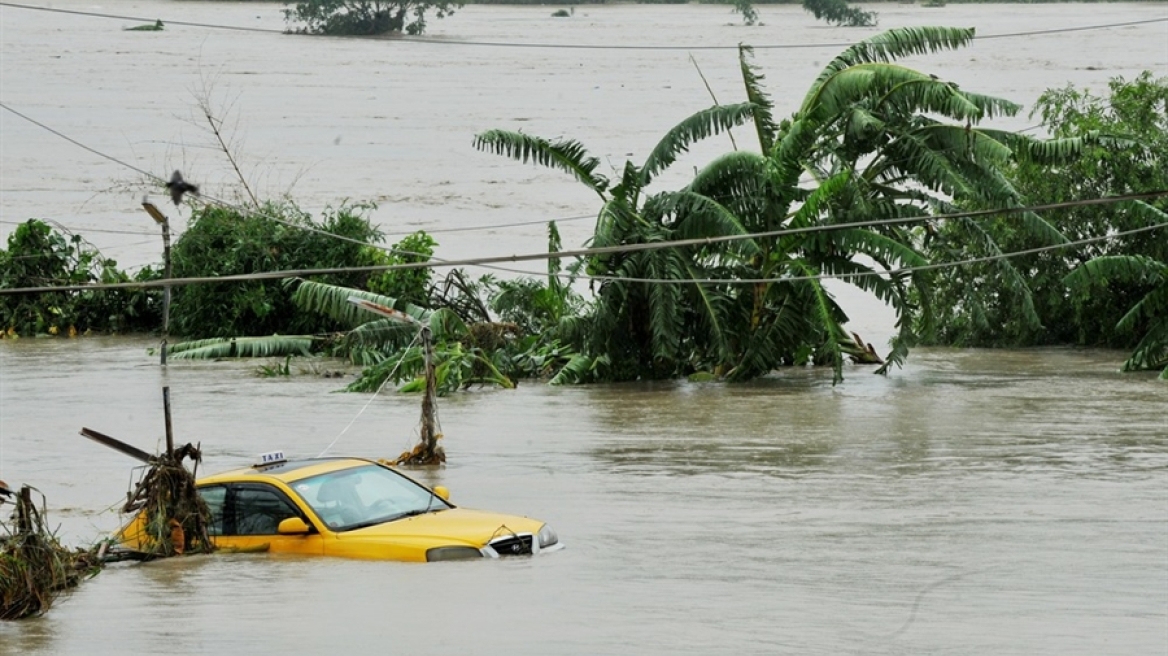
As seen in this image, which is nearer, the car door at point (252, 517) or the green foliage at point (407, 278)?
the car door at point (252, 517)

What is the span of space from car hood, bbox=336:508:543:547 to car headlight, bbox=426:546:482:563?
0.06 metres

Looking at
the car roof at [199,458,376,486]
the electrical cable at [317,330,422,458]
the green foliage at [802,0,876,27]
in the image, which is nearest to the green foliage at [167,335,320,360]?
the electrical cable at [317,330,422,458]

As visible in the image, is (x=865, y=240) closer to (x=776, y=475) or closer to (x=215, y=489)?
(x=776, y=475)

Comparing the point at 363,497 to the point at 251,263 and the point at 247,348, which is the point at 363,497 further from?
the point at 251,263

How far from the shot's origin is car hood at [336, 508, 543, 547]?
14305 millimetres

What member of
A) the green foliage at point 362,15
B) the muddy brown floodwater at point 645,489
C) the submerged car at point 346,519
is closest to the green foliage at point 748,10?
the green foliage at point 362,15

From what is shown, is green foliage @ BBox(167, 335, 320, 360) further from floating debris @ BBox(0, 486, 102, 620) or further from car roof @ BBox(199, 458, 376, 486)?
floating debris @ BBox(0, 486, 102, 620)

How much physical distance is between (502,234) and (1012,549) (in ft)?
94.6

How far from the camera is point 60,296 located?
1400 inches

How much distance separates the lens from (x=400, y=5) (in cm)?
7150

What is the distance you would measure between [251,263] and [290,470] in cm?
1846

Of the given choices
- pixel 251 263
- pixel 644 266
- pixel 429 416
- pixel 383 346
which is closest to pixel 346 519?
pixel 429 416

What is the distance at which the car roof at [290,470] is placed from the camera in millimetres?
15039

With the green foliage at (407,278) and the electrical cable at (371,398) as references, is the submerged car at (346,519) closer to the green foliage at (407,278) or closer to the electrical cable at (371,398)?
the electrical cable at (371,398)
